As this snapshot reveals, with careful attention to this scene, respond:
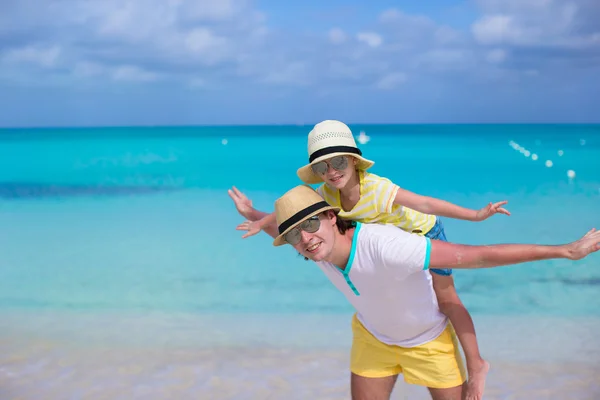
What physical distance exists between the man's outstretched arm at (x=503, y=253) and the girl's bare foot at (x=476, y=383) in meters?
0.69

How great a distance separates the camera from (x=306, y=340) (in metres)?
6.00

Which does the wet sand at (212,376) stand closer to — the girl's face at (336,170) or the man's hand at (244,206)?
the man's hand at (244,206)

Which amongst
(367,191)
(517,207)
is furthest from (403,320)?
(517,207)

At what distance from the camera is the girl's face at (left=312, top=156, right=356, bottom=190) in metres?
3.25

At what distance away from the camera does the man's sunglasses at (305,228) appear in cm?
275

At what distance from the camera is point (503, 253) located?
254cm

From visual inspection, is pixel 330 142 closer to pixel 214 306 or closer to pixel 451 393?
pixel 451 393

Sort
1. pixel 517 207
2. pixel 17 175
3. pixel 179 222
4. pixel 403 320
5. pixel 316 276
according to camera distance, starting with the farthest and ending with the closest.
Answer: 1. pixel 17 175
2. pixel 517 207
3. pixel 179 222
4. pixel 316 276
5. pixel 403 320

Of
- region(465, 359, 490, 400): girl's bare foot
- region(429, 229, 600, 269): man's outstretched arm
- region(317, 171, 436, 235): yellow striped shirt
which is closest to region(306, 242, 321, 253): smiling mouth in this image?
region(429, 229, 600, 269): man's outstretched arm

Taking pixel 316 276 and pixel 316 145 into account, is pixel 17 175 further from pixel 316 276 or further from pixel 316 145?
pixel 316 145

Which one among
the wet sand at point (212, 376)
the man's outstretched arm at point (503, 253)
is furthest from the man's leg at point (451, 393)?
the wet sand at point (212, 376)

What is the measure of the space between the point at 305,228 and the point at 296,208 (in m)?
0.08

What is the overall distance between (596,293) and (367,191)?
502 centimetres

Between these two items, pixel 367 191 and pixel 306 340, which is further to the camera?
pixel 306 340
